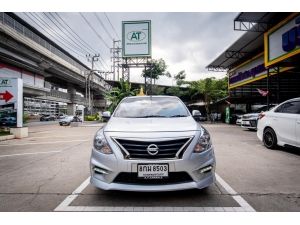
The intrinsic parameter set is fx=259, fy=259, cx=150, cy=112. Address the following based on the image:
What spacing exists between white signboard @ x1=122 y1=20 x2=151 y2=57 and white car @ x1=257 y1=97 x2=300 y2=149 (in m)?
16.5

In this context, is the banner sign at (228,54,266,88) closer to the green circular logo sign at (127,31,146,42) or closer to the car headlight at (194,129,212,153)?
the green circular logo sign at (127,31,146,42)

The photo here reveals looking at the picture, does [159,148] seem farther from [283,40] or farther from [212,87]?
[212,87]

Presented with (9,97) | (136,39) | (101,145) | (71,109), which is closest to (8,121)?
(9,97)

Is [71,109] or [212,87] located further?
[71,109]

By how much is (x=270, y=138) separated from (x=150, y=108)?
16.6ft

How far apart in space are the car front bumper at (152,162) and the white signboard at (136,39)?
20.7 meters

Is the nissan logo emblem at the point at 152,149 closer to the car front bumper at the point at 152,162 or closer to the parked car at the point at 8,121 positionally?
the car front bumper at the point at 152,162

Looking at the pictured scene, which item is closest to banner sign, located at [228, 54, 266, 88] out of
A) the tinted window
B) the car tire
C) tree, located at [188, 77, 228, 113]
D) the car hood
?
tree, located at [188, 77, 228, 113]

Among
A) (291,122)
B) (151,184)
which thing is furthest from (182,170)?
(291,122)

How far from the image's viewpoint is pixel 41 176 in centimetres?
512

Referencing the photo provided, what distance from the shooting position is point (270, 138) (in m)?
8.21

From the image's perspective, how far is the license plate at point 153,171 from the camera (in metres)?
3.30

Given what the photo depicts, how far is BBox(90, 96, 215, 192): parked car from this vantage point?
3307mm

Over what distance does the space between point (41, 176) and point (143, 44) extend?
19.8 meters
